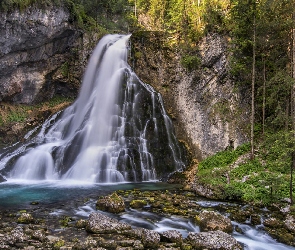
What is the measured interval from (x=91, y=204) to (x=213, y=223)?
487 cm

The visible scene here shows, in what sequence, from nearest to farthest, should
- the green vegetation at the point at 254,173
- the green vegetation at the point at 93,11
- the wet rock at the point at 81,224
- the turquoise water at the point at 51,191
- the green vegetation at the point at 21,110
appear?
the wet rock at the point at 81,224 → the green vegetation at the point at 254,173 → the turquoise water at the point at 51,191 → the green vegetation at the point at 93,11 → the green vegetation at the point at 21,110

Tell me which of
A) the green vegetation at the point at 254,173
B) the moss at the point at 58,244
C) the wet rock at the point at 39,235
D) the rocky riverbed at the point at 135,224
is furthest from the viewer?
the green vegetation at the point at 254,173

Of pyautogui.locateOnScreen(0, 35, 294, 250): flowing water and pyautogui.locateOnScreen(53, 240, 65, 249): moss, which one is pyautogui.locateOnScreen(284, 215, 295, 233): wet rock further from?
pyautogui.locateOnScreen(53, 240, 65, 249): moss

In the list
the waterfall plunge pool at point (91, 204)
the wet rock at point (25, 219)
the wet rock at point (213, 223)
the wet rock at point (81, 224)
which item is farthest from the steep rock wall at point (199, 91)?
the wet rock at point (25, 219)

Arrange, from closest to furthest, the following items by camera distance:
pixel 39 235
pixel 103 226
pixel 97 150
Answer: pixel 39 235 → pixel 103 226 → pixel 97 150

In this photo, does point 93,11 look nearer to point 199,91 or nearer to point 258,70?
point 199,91

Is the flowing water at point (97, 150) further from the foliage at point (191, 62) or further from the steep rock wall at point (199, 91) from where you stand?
the foliage at point (191, 62)

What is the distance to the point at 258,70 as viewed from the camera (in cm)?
1727

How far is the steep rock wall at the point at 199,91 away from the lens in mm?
17625

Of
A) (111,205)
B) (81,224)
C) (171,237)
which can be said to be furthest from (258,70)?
(81,224)

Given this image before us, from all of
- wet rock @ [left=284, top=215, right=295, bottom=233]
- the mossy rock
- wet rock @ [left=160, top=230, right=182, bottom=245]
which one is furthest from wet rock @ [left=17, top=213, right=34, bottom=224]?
wet rock @ [left=284, top=215, right=295, bottom=233]

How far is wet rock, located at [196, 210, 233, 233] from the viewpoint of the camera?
8.46 m

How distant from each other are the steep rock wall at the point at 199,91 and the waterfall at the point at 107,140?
107 cm

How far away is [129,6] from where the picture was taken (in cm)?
3806
